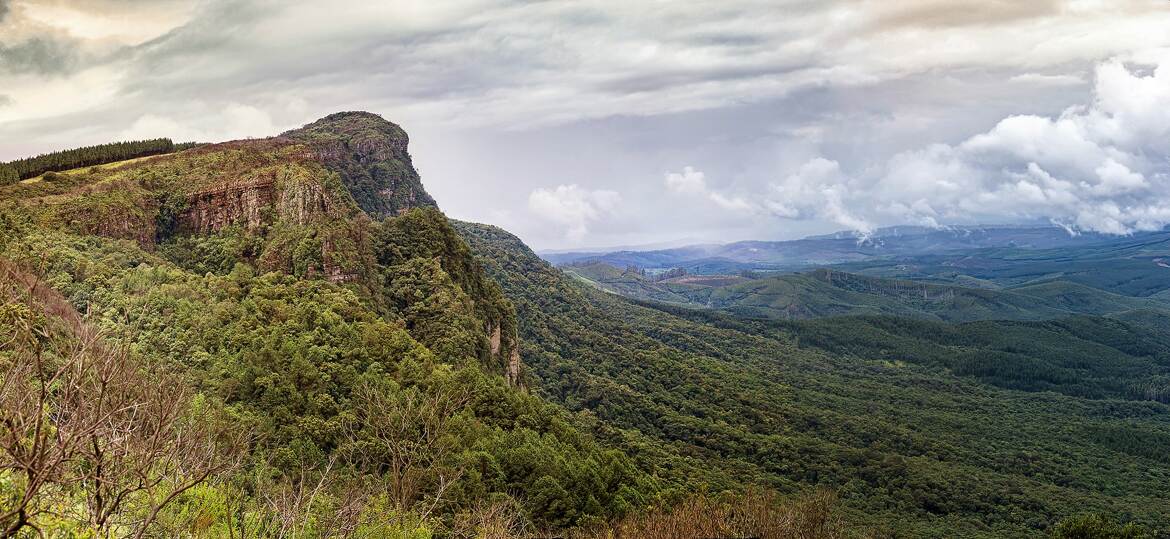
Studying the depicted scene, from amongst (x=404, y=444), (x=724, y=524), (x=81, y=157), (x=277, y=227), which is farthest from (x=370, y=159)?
(x=724, y=524)

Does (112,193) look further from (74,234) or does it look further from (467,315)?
(467,315)

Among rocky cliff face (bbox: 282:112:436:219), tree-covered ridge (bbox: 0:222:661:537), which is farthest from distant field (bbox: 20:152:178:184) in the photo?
rocky cliff face (bbox: 282:112:436:219)

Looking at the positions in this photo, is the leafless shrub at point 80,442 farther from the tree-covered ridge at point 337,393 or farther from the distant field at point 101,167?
the distant field at point 101,167

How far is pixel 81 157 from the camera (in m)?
70.5

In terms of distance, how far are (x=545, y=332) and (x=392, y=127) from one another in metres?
75.0

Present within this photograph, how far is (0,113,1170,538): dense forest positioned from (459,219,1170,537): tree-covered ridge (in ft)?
2.29

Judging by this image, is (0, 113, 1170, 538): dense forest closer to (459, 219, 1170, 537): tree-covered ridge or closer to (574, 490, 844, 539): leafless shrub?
(574, 490, 844, 539): leafless shrub

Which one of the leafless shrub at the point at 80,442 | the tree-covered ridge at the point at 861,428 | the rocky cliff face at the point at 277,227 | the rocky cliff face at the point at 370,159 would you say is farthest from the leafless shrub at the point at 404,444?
the rocky cliff face at the point at 370,159

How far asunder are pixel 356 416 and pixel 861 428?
4146 inches

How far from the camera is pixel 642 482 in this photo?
190ft

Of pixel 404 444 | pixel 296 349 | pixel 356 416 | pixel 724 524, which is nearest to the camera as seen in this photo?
pixel 724 524

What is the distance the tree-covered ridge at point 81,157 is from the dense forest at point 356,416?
6.00 metres

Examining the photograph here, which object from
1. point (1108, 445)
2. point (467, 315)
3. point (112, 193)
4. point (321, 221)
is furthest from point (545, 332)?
point (1108, 445)

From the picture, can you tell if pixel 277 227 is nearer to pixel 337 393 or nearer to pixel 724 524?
pixel 337 393
